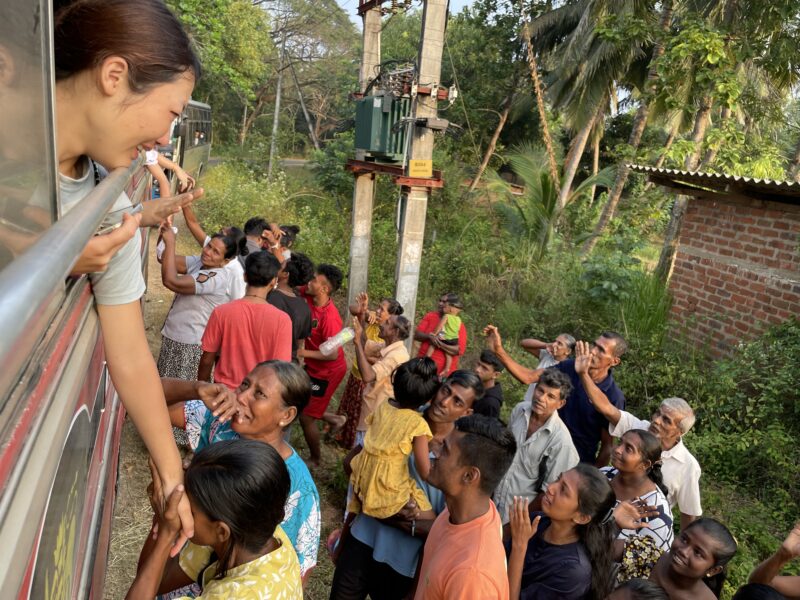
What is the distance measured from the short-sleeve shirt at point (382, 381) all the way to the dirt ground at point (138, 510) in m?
0.77

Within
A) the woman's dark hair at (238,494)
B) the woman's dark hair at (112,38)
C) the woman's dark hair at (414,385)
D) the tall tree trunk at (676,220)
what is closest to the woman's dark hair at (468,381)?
the woman's dark hair at (414,385)

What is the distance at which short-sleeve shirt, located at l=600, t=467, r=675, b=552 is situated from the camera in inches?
122

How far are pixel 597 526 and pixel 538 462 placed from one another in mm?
853

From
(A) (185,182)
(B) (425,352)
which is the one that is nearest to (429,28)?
(B) (425,352)

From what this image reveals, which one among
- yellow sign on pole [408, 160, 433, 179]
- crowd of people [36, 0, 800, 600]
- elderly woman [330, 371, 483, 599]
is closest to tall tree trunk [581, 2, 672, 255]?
yellow sign on pole [408, 160, 433, 179]

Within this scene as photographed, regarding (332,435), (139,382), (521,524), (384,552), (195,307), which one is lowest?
(332,435)

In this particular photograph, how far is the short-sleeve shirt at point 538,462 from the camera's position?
3.43m

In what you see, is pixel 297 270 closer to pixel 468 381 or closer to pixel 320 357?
pixel 320 357

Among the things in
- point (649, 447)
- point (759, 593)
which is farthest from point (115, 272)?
point (649, 447)

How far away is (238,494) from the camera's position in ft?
5.19

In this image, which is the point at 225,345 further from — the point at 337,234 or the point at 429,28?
the point at 337,234

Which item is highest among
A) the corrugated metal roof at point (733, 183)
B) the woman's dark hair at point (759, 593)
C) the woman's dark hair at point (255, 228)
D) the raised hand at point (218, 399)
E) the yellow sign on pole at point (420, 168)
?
the corrugated metal roof at point (733, 183)

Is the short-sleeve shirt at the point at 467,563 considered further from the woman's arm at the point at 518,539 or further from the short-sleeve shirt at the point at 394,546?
the short-sleeve shirt at the point at 394,546

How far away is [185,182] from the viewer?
3400mm
